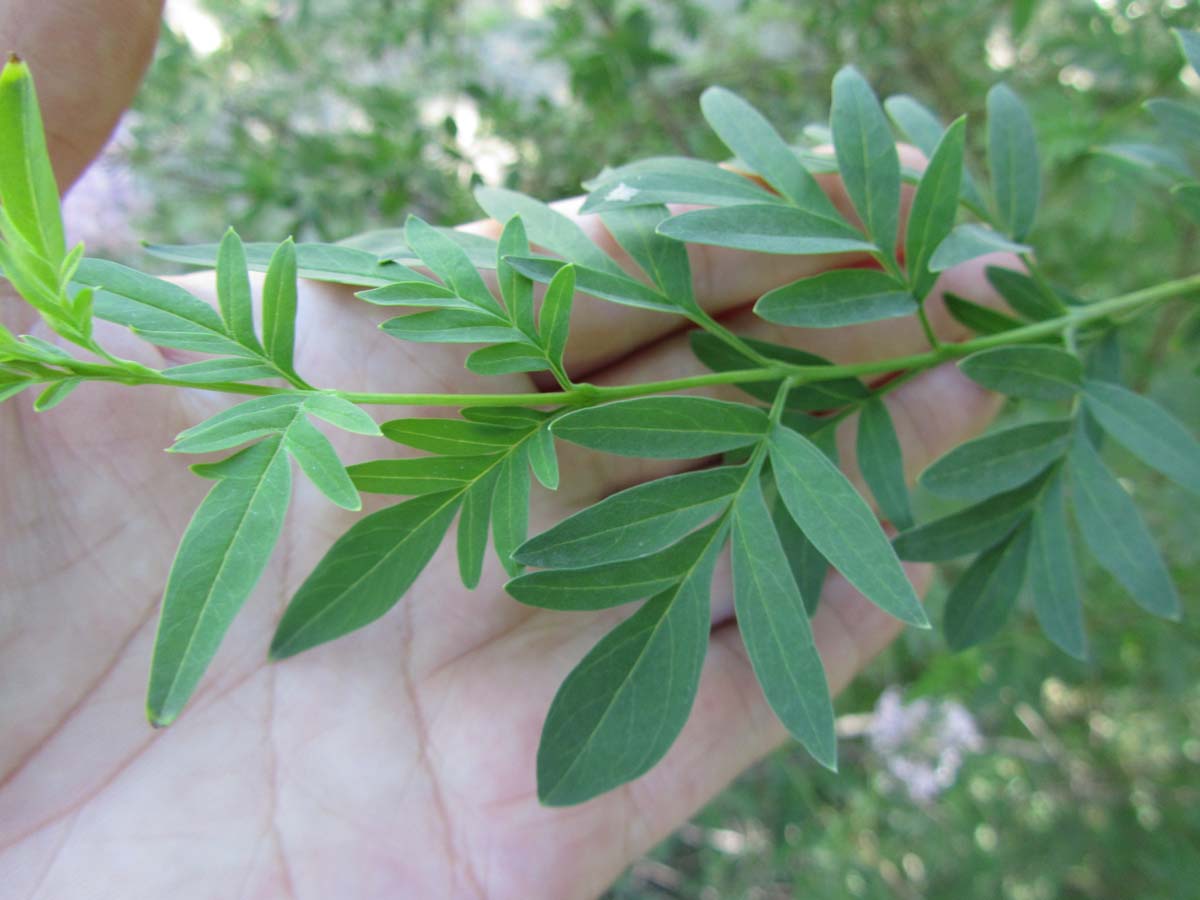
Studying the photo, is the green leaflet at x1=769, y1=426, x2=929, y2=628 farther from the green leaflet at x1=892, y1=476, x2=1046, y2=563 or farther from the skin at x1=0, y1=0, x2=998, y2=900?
the skin at x1=0, y1=0, x2=998, y2=900

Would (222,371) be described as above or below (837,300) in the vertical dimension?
above

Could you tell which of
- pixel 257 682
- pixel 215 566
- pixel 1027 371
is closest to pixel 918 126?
pixel 1027 371

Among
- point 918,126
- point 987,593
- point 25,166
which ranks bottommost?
point 987,593

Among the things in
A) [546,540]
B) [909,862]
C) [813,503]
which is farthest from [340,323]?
[909,862]

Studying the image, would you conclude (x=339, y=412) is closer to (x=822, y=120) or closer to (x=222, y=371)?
(x=222, y=371)

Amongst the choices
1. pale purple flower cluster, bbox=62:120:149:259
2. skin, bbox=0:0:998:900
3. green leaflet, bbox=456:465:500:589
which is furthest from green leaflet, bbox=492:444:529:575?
pale purple flower cluster, bbox=62:120:149:259

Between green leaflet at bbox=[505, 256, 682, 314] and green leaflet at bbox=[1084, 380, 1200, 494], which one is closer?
green leaflet at bbox=[505, 256, 682, 314]
